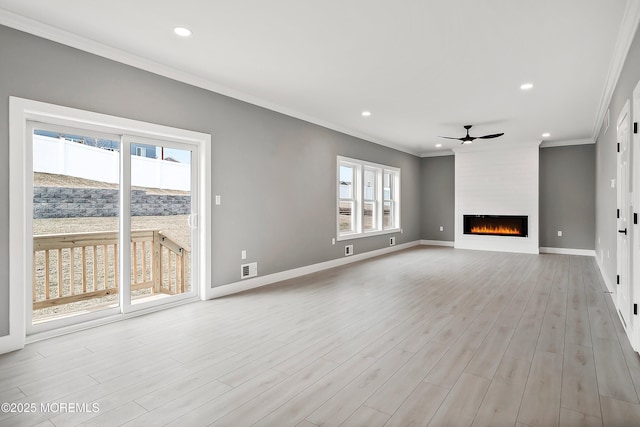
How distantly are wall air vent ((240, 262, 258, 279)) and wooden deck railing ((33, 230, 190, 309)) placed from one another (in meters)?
0.73

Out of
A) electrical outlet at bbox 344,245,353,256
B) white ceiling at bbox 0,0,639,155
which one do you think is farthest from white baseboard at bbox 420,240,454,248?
white ceiling at bbox 0,0,639,155

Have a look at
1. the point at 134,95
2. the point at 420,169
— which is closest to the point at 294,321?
the point at 134,95

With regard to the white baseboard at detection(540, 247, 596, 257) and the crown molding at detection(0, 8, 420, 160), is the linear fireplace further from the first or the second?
the crown molding at detection(0, 8, 420, 160)

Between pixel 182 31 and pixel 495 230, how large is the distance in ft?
27.0

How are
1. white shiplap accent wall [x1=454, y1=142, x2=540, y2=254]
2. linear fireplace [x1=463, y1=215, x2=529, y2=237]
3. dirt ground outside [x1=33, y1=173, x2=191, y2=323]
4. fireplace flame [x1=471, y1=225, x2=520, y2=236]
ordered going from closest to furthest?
dirt ground outside [x1=33, y1=173, x2=191, y2=323]
white shiplap accent wall [x1=454, y1=142, x2=540, y2=254]
linear fireplace [x1=463, y1=215, x2=529, y2=237]
fireplace flame [x1=471, y1=225, x2=520, y2=236]

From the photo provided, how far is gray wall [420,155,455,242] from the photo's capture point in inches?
384

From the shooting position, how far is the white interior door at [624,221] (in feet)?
10.2

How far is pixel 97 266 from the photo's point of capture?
3527mm

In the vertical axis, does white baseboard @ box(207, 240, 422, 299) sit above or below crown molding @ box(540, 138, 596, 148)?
below

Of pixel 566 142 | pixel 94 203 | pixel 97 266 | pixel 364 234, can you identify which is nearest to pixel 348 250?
pixel 364 234

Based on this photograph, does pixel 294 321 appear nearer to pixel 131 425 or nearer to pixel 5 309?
pixel 131 425

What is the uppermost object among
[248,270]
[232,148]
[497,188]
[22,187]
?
[232,148]

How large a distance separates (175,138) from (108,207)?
41.5 inches

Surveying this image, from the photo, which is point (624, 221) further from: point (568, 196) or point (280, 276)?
point (568, 196)
